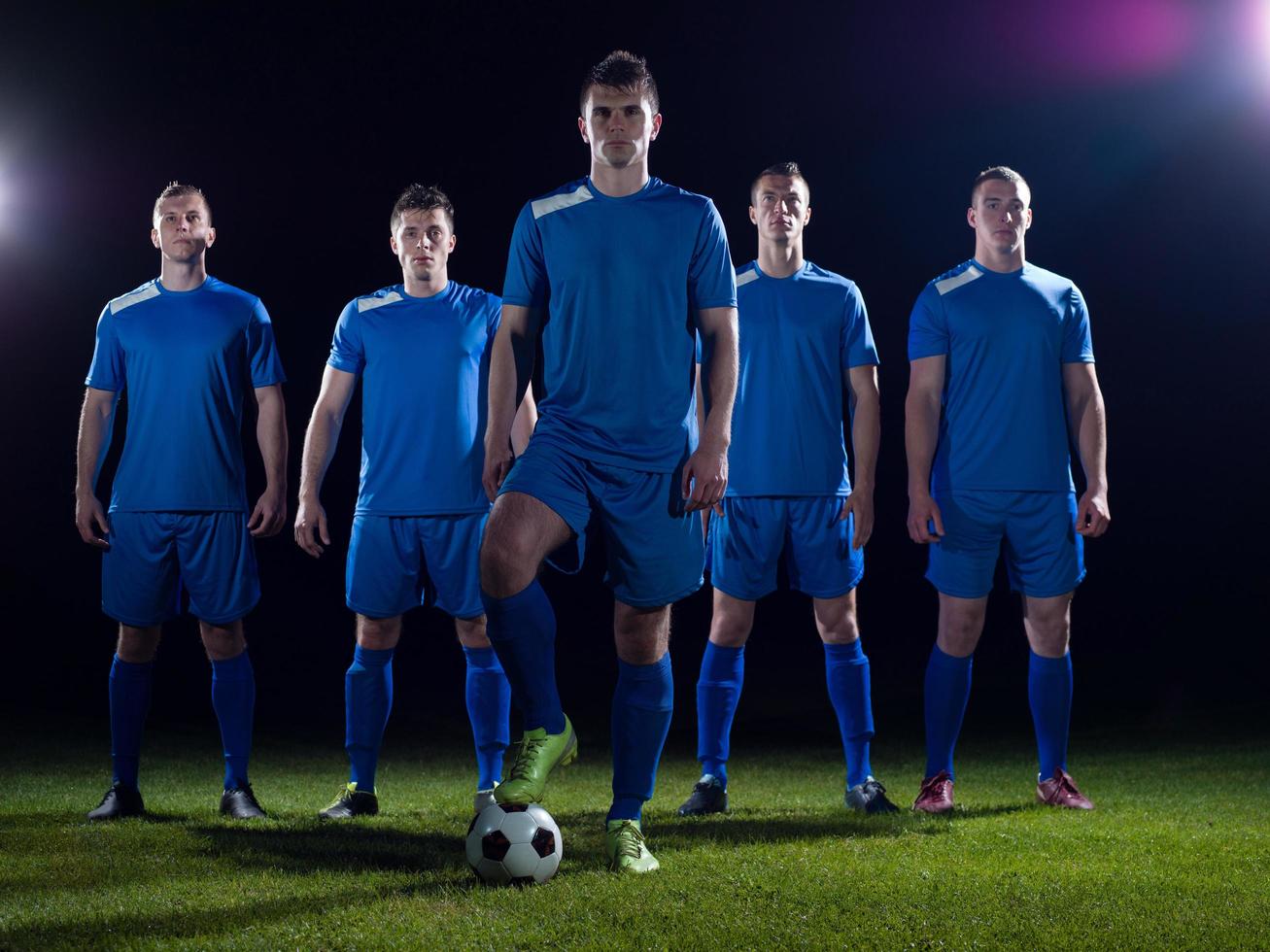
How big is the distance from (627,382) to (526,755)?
0.71 metres

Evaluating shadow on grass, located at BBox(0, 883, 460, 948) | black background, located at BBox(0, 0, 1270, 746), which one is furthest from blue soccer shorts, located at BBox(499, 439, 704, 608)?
black background, located at BBox(0, 0, 1270, 746)

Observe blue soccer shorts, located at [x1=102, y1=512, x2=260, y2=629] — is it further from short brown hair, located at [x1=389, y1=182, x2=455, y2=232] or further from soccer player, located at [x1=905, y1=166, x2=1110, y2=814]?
soccer player, located at [x1=905, y1=166, x2=1110, y2=814]

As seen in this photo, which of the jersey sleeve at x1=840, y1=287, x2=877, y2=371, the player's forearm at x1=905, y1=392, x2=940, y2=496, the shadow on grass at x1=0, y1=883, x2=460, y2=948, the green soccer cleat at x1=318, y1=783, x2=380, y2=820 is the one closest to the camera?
the shadow on grass at x1=0, y1=883, x2=460, y2=948

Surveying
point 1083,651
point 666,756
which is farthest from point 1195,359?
point 666,756

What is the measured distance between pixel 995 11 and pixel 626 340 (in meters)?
6.76

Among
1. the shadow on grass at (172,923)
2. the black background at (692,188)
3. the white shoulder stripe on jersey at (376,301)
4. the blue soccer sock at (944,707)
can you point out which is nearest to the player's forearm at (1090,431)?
the blue soccer sock at (944,707)

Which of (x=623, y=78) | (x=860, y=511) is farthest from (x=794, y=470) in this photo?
(x=623, y=78)

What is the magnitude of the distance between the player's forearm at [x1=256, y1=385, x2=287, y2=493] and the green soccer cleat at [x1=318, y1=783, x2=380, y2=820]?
820mm

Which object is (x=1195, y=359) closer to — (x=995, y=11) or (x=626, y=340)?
(x=995, y=11)

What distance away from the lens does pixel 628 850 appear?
2.42 metres

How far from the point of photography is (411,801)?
150 inches

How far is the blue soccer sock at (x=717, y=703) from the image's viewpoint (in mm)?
3480

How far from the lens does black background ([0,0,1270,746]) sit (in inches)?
309

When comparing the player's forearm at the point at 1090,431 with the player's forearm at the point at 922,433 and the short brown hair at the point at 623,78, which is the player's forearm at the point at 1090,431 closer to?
the player's forearm at the point at 922,433
